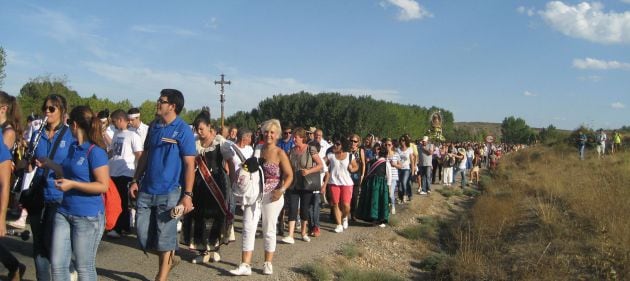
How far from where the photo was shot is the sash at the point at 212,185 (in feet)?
19.1

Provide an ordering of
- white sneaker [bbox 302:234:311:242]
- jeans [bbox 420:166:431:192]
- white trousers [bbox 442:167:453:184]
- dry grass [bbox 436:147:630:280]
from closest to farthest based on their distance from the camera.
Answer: dry grass [bbox 436:147:630:280]
white sneaker [bbox 302:234:311:242]
jeans [bbox 420:166:431:192]
white trousers [bbox 442:167:453:184]

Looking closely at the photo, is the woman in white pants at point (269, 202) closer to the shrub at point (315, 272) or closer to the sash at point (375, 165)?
the shrub at point (315, 272)

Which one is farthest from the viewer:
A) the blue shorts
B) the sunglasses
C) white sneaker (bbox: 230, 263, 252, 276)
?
white sneaker (bbox: 230, 263, 252, 276)

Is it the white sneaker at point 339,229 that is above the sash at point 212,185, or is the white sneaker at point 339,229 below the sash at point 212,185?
below

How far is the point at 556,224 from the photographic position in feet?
35.8

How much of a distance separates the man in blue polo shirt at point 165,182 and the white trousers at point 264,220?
1.22 metres

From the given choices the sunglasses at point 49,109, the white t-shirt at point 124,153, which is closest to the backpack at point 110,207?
the sunglasses at point 49,109

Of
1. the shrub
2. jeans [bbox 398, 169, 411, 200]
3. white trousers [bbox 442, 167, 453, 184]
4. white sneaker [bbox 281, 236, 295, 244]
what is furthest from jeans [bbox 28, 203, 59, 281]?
white trousers [bbox 442, 167, 453, 184]

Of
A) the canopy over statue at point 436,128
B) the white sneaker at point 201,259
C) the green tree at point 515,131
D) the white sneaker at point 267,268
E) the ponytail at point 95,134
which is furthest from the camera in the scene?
the green tree at point 515,131

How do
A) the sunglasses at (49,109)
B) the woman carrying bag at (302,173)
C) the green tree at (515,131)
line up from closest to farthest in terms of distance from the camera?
the sunglasses at (49,109), the woman carrying bag at (302,173), the green tree at (515,131)

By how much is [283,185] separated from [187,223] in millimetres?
1225

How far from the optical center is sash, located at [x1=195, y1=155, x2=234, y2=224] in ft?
19.1

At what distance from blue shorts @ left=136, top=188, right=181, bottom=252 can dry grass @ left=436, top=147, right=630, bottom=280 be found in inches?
197

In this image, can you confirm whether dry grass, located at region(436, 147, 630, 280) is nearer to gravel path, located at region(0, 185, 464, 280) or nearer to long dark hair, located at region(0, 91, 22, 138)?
gravel path, located at region(0, 185, 464, 280)
